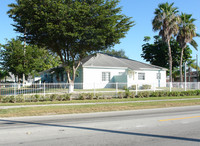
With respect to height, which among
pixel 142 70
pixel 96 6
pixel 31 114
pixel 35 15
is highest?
pixel 96 6

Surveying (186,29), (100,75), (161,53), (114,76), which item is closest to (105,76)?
(100,75)

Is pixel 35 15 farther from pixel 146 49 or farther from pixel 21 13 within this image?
pixel 146 49

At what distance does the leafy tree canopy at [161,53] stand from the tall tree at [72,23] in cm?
2296

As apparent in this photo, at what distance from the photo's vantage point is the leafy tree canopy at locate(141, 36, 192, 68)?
39312mm

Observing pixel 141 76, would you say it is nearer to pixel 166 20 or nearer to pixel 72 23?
pixel 166 20

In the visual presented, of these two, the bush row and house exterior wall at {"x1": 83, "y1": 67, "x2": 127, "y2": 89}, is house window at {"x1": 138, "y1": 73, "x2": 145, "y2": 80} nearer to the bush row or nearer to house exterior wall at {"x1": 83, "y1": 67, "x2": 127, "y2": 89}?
house exterior wall at {"x1": 83, "y1": 67, "x2": 127, "y2": 89}

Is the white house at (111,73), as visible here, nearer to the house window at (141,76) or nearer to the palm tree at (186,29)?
the house window at (141,76)

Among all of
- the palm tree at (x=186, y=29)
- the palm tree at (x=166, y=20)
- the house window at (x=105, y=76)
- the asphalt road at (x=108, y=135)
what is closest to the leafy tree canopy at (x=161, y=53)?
the palm tree at (x=186, y=29)

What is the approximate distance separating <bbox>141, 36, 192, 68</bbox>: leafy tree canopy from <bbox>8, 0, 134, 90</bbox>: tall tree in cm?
2296

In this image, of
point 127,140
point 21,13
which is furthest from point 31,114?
point 21,13

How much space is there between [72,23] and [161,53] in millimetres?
29124

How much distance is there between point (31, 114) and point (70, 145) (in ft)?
19.8

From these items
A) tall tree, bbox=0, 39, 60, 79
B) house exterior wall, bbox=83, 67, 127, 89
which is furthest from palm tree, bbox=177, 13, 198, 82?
tall tree, bbox=0, 39, 60, 79

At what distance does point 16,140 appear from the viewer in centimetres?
572
